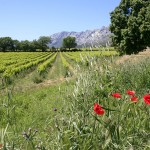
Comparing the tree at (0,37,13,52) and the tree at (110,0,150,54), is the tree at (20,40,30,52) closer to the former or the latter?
the tree at (0,37,13,52)

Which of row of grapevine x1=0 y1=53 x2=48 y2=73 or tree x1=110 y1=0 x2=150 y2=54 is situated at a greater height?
tree x1=110 y1=0 x2=150 y2=54

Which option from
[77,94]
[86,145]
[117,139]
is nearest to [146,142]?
[117,139]

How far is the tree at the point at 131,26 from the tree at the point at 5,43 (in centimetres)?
9816

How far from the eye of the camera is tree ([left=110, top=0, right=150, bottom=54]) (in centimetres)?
4019

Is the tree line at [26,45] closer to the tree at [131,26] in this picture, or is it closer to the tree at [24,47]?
the tree at [24,47]

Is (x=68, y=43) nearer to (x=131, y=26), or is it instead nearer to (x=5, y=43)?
(x=5, y=43)

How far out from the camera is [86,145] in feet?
12.3

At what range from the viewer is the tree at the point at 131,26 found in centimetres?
4019

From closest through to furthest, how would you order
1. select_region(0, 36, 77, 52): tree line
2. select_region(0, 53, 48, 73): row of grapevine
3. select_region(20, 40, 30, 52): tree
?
select_region(0, 53, 48, 73): row of grapevine, select_region(0, 36, 77, 52): tree line, select_region(20, 40, 30, 52): tree

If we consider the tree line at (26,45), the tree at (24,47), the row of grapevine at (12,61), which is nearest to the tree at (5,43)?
the tree line at (26,45)

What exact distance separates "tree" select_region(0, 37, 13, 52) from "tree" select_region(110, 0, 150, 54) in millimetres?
98159

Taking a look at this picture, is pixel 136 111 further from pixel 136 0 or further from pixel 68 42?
pixel 68 42

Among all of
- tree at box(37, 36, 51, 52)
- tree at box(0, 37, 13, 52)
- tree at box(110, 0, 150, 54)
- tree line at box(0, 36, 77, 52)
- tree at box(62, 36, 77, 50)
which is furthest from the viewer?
tree at box(62, 36, 77, 50)

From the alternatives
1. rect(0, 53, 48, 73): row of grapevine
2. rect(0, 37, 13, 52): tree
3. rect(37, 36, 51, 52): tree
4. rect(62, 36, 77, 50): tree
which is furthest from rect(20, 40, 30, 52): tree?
rect(0, 53, 48, 73): row of grapevine
